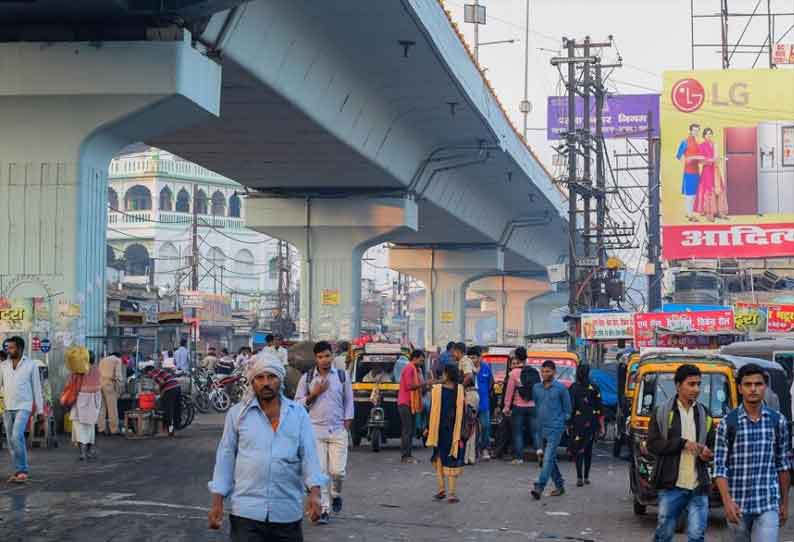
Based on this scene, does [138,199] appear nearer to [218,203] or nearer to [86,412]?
[218,203]

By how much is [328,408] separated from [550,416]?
3385mm

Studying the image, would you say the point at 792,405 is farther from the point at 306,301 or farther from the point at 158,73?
the point at 306,301

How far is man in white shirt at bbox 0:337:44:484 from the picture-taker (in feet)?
56.3

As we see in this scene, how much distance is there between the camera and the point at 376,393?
80.4 ft

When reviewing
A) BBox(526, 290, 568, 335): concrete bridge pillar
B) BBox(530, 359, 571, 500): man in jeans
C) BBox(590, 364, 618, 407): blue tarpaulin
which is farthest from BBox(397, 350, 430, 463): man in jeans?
BBox(526, 290, 568, 335): concrete bridge pillar

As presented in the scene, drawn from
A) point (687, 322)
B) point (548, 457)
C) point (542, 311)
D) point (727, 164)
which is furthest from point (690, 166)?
point (542, 311)

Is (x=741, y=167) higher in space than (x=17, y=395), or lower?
higher

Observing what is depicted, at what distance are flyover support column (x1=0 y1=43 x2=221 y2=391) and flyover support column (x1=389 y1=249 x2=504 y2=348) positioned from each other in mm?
45763

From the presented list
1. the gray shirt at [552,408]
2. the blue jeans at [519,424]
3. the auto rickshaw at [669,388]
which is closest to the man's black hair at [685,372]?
the auto rickshaw at [669,388]

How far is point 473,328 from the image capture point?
194250 millimetres

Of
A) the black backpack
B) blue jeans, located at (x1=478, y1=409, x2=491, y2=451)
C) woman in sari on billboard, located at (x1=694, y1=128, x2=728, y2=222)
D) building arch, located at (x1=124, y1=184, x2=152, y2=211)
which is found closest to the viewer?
the black backpack

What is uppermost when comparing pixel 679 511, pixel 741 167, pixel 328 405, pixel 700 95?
pixel 700 95

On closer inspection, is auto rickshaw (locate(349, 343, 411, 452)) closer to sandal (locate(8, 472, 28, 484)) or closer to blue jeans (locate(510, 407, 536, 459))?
blue jeans (locate(510, 407, 536, 459))

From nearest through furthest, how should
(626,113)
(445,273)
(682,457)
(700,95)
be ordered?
(682,457)
(700,95)
(445,273)
(626,113)
